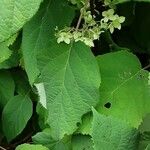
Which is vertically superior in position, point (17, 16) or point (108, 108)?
point (17, 16)

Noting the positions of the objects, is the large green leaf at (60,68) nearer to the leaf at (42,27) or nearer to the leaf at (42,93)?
the leaf at (42,27)

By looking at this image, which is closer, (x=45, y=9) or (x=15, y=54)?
(x=45, y=9)

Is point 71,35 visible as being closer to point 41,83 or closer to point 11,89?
point 41,83

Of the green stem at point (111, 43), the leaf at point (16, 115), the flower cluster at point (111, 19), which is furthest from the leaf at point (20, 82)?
the flower cluster at point (111, 19)

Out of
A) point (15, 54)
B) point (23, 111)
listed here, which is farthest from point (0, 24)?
point (23, 111)

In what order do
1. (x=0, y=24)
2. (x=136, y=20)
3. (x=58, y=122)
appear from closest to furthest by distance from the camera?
1. (x=0, y=24)
2. (x=58, y=122)
3. (x=136, y=20)

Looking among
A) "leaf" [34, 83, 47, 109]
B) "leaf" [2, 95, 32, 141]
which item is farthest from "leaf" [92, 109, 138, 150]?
"leaf" [2, 95, 32, 141]

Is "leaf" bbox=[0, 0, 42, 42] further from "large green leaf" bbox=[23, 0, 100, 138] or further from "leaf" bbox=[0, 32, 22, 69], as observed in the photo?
"leaf" bbox=[0, 32, 22, 69]
